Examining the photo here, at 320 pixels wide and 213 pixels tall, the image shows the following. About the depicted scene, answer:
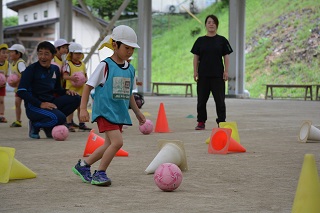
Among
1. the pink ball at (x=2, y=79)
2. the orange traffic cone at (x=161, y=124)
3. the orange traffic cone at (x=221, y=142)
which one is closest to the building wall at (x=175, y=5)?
the pink ball at (x=2, y=79)

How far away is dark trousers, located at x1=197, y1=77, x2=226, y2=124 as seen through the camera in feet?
38.7

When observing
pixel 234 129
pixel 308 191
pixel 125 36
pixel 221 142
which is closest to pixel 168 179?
pixel 125 36

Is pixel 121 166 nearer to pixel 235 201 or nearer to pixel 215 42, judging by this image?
pixel 235 201

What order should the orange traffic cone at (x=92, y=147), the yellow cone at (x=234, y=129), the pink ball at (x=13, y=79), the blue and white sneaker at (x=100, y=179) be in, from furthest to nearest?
the pink ball at (x=13, y=79)
the yellow cone at (x=234, y=129)
the orange traffic cone at (x=92, y=147)
the blue and white sneaker at (x=100, y=179)

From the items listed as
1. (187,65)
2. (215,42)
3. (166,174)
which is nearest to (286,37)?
(187,65)

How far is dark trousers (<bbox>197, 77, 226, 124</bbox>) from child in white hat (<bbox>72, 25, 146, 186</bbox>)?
5.57 meters

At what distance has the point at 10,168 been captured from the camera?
6.12 m

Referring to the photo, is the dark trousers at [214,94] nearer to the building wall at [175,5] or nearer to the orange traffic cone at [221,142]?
the orange traffic cone at [221,142]

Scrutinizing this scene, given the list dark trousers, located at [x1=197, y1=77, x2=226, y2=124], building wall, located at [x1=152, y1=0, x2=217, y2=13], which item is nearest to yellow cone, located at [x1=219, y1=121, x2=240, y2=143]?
dark trousers, located at [x1=197, y1=77, x2=226, y2=124]

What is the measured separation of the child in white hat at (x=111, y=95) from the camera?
6184 millimetres

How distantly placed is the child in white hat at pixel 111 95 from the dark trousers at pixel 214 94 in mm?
5566

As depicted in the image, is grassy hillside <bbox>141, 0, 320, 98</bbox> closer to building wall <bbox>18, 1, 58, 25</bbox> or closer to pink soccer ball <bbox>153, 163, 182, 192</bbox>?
building wall <bbox>18, 1, 58, 25</bbox>

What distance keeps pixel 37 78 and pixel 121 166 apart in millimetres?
3451

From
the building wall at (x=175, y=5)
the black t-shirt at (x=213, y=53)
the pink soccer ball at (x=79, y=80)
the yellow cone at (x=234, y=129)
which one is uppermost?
the building wall at (x=175, y=5)
